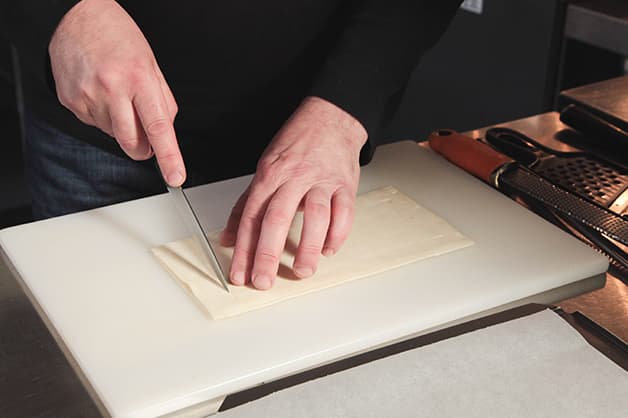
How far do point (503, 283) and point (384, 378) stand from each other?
0.19 meters

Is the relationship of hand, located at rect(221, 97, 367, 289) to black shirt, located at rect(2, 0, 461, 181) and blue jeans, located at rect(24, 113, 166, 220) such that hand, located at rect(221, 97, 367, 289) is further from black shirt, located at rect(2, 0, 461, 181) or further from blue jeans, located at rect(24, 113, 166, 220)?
blue jeans, located at rect(24, 113, 166, 220)

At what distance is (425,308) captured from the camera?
752mm

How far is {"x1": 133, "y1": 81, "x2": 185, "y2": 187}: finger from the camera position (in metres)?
0.75

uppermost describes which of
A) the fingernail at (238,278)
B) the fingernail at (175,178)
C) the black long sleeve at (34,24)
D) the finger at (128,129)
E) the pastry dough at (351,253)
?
the black long sleeve at (34,24)

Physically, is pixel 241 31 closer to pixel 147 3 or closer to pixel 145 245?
pixel 147 3

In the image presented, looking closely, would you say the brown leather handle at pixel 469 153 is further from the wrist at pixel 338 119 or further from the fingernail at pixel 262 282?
the fingernail at pixel 262 282

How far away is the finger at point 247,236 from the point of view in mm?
767

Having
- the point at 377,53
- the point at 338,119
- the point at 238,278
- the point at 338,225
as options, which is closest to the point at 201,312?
the point at 238,278

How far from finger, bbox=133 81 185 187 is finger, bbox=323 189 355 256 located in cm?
15

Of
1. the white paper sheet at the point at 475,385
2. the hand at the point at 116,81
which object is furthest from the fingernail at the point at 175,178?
the white paper sheet at the point at 475,385

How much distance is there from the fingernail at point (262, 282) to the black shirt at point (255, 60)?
0.24m

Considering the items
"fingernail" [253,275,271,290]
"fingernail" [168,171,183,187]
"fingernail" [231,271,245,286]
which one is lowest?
"fingernail" [231,271,245,286]

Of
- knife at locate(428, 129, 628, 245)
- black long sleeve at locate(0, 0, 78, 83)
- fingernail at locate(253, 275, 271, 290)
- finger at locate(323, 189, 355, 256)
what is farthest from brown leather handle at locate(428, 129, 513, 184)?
black long sleeve at locate(0, 0, 78, 83)

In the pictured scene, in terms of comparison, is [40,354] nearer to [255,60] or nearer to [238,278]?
[238,278]
